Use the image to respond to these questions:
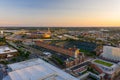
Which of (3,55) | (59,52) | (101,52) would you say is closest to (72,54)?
(59,52)

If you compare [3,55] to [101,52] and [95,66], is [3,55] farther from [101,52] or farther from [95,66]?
[101,52]

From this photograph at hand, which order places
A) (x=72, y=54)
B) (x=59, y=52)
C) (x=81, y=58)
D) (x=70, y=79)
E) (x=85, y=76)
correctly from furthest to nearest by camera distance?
(x=59, y=52)
(x=72, y=54)
(x=81, y=58)
(x=85, y=76)
(x=70, y=79)

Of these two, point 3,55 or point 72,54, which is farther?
point 3,55

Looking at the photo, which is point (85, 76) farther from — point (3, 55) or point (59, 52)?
point (3, 55)

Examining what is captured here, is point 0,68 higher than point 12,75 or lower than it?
lower

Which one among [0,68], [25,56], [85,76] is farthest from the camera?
[25,56]

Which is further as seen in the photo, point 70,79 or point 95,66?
point 95,66

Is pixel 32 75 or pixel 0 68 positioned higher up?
pixel 32 75

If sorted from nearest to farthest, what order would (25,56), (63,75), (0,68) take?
1. (63,75)
2. (0,68)
3. (25,56)

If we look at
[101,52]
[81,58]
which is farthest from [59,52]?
[101,52]
